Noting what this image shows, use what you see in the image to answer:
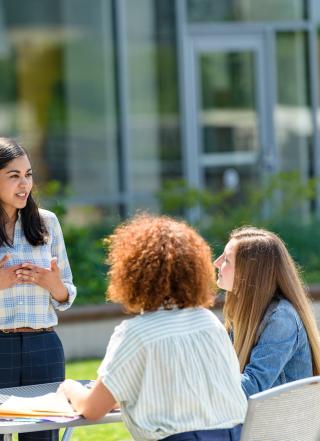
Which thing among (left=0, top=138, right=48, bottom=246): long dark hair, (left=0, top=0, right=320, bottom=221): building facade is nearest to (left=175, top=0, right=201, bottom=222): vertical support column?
(left=0, top=0, right=320, bottom=221): building facade

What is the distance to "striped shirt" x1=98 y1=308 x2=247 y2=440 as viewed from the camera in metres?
3.39

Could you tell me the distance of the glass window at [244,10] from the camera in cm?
1184

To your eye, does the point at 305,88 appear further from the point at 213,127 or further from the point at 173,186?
the point at 173,186

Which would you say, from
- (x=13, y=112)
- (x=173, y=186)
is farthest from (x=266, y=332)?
(x=13, y=112)

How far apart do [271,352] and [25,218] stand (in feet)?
3.74

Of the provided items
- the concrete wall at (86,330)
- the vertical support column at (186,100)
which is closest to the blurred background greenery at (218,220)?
the concrete wall at (86,330)

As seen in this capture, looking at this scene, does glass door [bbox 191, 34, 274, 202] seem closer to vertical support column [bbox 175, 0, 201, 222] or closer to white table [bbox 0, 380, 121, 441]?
vertical support column [bbox 175, 0, 201, 222]

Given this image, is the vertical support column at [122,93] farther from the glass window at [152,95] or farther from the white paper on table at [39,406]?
the white paper on table at [39,406]

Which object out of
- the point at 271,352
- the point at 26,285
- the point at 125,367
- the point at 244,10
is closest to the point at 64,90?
the point at 244,10

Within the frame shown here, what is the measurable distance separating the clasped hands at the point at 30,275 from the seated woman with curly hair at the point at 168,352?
2.43 feet

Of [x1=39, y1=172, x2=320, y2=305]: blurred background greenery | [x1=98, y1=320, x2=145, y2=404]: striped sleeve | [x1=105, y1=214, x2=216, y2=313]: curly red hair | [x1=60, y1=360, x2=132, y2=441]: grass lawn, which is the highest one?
[x1=105, y1=214, x2=216, y2=313]: curly red hair

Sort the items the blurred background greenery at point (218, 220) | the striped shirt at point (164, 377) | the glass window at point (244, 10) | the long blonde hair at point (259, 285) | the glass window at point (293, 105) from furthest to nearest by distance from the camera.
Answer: the glass window at point (293, 105) < the glass window at point (244, 10) < the blurred background greenery at point (218, 220) < the long blonde hair at point (259, 285) < the striped shirt at point (164, 377)

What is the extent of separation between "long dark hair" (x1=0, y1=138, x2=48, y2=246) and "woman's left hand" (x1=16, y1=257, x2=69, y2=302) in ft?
0.52

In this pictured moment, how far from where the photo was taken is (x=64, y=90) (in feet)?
38.5
